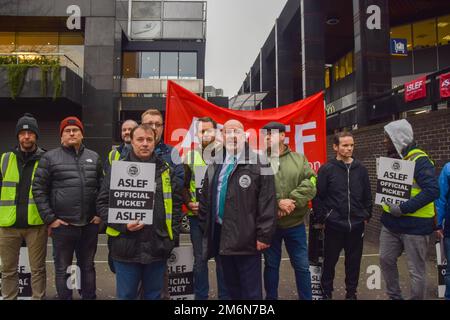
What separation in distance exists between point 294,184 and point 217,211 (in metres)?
1.12

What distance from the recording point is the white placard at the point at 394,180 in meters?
4.11

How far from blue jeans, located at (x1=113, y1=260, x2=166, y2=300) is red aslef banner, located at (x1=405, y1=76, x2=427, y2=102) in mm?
8535

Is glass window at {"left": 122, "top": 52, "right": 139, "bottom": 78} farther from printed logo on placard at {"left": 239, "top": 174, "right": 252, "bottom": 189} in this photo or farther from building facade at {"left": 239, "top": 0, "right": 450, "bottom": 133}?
printed logo on placard at {"left": 239, "top": 174, "right": 252, "bottom": 189}

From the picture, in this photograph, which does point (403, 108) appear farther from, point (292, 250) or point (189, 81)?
point (189, 81)

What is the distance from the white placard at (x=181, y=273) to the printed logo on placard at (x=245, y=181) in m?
1.37

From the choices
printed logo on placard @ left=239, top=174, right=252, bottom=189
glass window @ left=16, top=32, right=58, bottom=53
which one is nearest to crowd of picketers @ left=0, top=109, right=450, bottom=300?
printed logo on placard @ left=239, top=174, right=252, bottom=189

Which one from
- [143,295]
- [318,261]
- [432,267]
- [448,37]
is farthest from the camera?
[448,37]

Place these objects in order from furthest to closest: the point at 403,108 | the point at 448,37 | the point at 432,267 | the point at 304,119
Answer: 1. the point at 448,37
2. the point at 403,108
3. the point at 432,267
4. the point at 304,119

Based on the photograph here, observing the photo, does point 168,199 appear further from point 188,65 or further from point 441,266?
point 188,65

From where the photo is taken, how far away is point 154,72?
2609cm

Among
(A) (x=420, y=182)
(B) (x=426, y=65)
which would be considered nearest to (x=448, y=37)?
(B) (x=426, y=65)

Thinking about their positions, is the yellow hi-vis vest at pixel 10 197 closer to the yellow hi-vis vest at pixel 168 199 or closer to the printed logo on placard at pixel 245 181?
the yellow hi-vis vest at pixel 168 199

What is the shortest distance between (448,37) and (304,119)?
18.7m

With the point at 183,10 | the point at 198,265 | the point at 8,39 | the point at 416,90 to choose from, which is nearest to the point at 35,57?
the point at 8,39
